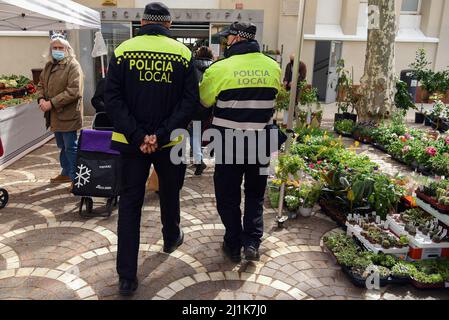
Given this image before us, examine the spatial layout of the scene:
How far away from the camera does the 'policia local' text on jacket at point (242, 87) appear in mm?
3268

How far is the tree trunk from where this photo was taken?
923 centimetres

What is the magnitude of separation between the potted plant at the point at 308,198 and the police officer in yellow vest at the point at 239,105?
1.35 m

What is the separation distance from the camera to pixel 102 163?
179 inches

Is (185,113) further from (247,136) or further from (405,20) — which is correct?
(405,20)

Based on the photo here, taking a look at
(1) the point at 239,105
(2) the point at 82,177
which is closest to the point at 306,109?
(2) the point at 82,177

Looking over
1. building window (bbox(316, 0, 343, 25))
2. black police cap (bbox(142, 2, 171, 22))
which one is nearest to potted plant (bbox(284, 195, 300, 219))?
black police cap (bbox(142, 2, 171, 22))

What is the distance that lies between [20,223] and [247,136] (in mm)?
2762

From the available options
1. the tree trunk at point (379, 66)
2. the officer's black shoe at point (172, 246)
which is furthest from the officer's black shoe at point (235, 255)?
the tree trunk at point (379, 66)

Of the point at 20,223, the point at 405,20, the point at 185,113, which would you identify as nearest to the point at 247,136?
the point at 185,113

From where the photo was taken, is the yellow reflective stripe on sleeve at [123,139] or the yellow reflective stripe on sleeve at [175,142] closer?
the yellow reflective stripe on sleeve at [123,139]

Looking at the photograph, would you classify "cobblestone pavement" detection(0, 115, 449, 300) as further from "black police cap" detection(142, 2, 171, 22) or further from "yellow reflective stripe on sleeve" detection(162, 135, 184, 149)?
"black police cap" detection(142, 2, 171, 22)

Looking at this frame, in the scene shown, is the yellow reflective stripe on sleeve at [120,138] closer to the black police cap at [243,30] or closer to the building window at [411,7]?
the black police cap at [243,30]

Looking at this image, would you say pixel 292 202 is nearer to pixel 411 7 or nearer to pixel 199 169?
pixel 199 169

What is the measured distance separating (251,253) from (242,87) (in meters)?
1.48
